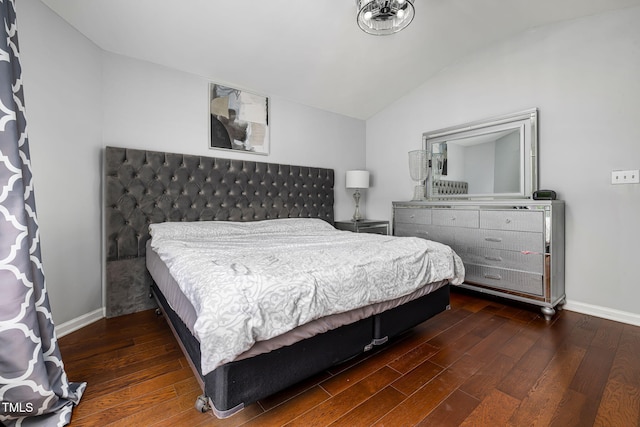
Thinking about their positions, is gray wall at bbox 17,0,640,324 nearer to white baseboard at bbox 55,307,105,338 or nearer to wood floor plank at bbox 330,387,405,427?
white baseboard at bbox 55,307,105,338

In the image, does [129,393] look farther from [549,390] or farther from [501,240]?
[501,240]

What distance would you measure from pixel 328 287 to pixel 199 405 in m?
0.78

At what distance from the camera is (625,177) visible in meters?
2.23

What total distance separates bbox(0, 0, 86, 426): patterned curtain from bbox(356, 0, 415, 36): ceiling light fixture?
6.50 feet

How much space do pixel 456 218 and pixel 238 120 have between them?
2573 millimetres

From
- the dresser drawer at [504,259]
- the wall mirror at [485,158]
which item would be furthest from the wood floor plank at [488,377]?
the wall mirror at [485,158]

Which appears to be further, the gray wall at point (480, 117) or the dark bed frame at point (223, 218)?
the gray wall at point (480, 117)

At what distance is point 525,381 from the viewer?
58.1 inches

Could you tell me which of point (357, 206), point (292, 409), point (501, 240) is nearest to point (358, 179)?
Result: point (357, 206)

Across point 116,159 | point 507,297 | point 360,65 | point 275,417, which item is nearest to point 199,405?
point 275,417

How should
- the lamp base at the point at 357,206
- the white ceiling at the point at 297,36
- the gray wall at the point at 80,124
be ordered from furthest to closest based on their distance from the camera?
the lamp base at the point at 357,206, the white ceiling at the point at 297,36, the gray wall at the point at 80,124

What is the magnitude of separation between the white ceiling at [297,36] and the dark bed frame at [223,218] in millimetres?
909

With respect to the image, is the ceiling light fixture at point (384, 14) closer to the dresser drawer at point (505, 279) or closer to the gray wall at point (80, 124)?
the gray wall at point (80, 124)

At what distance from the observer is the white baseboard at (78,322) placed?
6.40 feet
